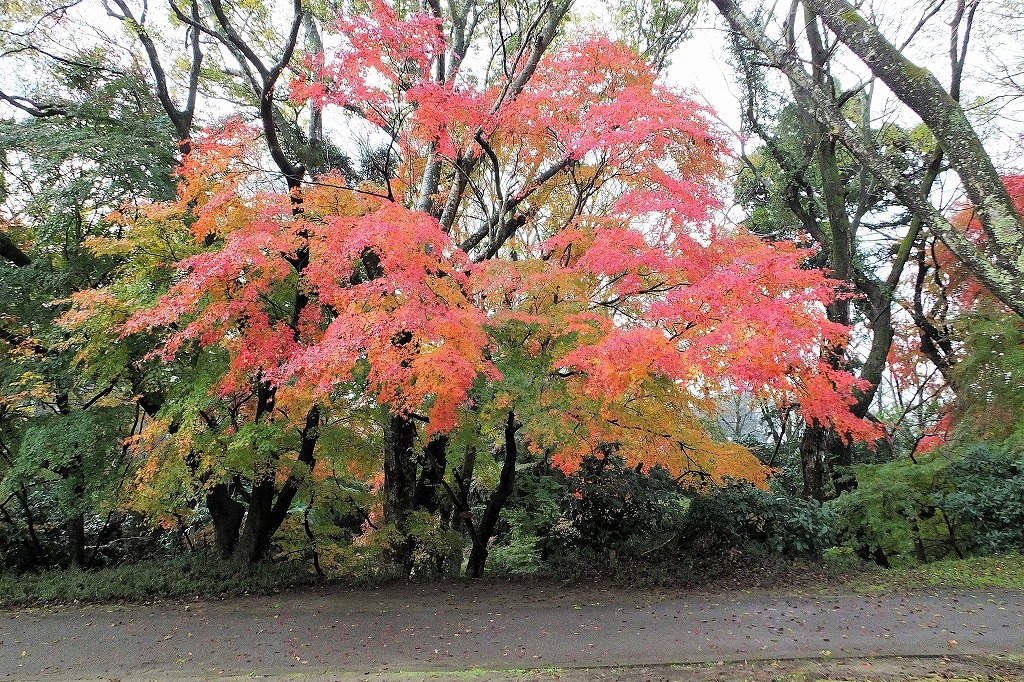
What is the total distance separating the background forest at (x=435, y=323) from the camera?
21.8 ft

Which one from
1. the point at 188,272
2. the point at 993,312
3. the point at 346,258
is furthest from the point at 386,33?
the point at 993,312

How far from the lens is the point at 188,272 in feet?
24.8

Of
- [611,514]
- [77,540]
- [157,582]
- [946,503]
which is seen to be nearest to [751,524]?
[611,514]

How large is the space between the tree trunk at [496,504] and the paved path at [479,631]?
1444mm

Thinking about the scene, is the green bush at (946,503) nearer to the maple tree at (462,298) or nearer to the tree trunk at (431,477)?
the maple tree at (462,298)

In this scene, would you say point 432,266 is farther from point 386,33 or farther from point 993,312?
point 993,312

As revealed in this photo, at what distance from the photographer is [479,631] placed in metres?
6.26

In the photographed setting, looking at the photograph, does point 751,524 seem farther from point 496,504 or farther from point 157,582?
point 157,582

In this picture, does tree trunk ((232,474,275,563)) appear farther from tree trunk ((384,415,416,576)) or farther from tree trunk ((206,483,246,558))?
tree trunk ((384,415,416,576))

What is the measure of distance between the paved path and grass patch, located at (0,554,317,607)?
1.29 feet

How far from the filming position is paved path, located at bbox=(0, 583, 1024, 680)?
535 centimetres

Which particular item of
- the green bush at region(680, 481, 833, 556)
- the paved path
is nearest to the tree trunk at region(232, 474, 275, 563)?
the paved path

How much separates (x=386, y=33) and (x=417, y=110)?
108 cm

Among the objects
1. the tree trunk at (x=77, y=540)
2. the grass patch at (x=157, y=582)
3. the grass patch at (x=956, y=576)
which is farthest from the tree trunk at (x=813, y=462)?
the tree trunk at (x=77, y=540)
